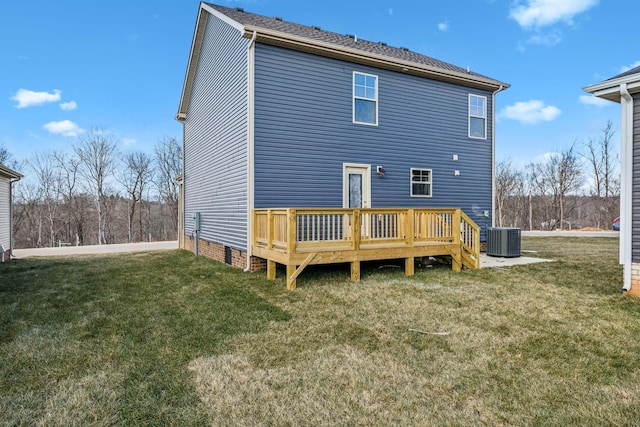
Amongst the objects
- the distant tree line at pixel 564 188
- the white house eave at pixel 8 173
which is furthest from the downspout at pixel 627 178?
the distant tree line at pixel 564 188

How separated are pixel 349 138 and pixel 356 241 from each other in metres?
3.30

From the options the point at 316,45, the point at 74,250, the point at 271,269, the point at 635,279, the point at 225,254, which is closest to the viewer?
the point at 635,279

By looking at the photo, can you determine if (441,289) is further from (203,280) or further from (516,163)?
(516,163)

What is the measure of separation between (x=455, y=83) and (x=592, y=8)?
27.0ft

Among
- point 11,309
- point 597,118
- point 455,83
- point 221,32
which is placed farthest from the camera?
point 597,118

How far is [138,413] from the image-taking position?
2.32m

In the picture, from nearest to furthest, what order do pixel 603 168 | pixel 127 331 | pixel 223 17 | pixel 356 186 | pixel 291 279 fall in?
pixel 127 331
pixel 291 279
pixel 223 17
pixel 356 186
pixel 603 168

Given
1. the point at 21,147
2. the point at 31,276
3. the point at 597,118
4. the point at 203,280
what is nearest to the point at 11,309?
the point at 203,280

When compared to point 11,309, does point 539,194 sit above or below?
above

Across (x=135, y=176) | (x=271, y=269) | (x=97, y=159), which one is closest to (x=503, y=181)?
(x=271, y=269)

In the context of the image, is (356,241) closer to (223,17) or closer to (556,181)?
(223,17)

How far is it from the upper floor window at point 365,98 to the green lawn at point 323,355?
4615 mm

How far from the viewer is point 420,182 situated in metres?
9.82

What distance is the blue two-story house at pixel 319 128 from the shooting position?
776 cm
